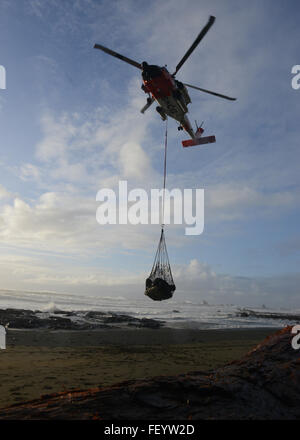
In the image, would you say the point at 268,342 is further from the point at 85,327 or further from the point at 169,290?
the point at 85,327

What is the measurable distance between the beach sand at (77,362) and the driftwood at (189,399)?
4.27 m

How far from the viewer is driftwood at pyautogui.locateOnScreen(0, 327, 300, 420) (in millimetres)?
2705

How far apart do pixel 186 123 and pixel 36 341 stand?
53.2 feet

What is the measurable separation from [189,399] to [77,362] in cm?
885

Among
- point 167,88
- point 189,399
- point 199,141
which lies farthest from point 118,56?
point 189,399

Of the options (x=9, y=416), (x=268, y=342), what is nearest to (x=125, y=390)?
(x=9, y=416)

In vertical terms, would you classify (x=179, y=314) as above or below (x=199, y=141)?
below

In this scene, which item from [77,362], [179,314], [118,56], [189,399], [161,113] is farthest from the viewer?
[179,314]

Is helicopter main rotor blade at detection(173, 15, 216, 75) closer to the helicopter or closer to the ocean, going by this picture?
the helicopter

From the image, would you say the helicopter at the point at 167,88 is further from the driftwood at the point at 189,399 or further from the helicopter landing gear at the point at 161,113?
the driftwood at the point at 189,399

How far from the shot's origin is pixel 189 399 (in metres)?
2.99

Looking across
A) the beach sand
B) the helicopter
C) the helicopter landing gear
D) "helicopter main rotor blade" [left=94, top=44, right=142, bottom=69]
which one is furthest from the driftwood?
"helicopter main rotor blade" [left=94, top=44, right=142, bottom=69]

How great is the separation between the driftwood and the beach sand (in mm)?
4271

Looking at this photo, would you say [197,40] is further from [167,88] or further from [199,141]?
[199,141]
